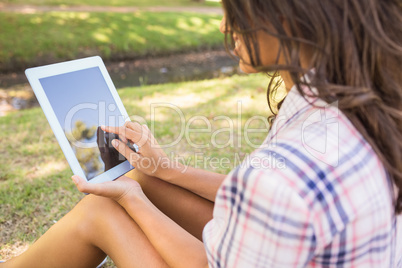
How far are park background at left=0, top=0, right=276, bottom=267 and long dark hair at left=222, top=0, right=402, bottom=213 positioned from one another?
1604mm

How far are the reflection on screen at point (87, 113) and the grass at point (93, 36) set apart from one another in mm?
5451

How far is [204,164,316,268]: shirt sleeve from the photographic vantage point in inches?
28.5

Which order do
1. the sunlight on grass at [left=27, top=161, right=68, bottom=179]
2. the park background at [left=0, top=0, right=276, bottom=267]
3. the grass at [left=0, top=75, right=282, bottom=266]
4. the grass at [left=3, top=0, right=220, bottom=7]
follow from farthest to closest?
the grass at [left=3, top=0, right=220, bottom=7] → the sunlight on grass at [left=27, top=161, right=68, bottom=179] → the park background at [left=0, top=0, right=276, bottom=267] → the grass at [left=0, top=75, right=282, bottom=266]

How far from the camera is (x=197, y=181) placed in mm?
1470

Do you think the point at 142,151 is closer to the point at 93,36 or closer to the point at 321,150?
the point at 321,150

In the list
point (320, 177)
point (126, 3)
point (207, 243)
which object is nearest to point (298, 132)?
point (320, 177)

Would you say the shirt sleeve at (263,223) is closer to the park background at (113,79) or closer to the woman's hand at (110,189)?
the woman's hand at (110,189)

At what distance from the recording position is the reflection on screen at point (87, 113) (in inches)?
53.7

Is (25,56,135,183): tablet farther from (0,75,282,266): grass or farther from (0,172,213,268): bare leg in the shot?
(0,75,282,266): grass

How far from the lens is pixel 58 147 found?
9.33ft

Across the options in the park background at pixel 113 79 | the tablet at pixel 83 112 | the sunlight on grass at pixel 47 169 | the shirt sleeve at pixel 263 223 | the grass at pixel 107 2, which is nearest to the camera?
the shirt sleeve at pixel 263 223

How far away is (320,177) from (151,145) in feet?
2.67

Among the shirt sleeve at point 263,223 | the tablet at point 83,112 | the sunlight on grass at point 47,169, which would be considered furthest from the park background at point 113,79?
the shirt sleeve at point 263,223

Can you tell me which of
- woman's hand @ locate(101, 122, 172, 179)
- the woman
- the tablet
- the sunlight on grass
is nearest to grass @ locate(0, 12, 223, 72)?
the sunlight on grass
